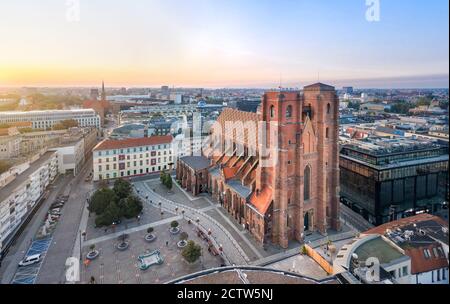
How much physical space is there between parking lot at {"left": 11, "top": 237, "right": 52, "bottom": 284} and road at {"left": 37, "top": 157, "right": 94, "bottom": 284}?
334 mm

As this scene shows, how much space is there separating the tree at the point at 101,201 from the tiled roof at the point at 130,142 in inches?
569

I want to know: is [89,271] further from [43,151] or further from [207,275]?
[43,151]

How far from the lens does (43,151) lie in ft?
136

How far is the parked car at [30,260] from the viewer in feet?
67.8

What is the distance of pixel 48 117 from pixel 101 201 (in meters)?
56.4

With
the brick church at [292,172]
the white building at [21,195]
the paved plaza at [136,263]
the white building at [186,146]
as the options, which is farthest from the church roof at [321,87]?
the white building at [21,195]

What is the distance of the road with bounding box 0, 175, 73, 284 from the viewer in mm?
19969

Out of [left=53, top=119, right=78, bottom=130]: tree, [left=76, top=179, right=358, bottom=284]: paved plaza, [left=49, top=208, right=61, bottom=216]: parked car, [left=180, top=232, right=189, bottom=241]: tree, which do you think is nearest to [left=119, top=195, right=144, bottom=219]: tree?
[left=76, top=179, right=358, bottom=284]: paved plaza

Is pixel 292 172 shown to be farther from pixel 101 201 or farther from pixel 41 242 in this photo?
pixel 41 242

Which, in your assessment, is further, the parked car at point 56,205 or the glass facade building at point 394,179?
the parked car at point 56,205

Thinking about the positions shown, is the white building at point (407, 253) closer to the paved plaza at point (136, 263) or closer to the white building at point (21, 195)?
the paved plaza at point (136, 263)

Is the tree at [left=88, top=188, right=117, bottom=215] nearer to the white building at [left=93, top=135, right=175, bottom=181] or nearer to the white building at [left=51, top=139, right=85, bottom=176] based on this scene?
the white building at [left=93, top=135, right=175, bottom=181]

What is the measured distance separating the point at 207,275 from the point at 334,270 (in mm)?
6038
